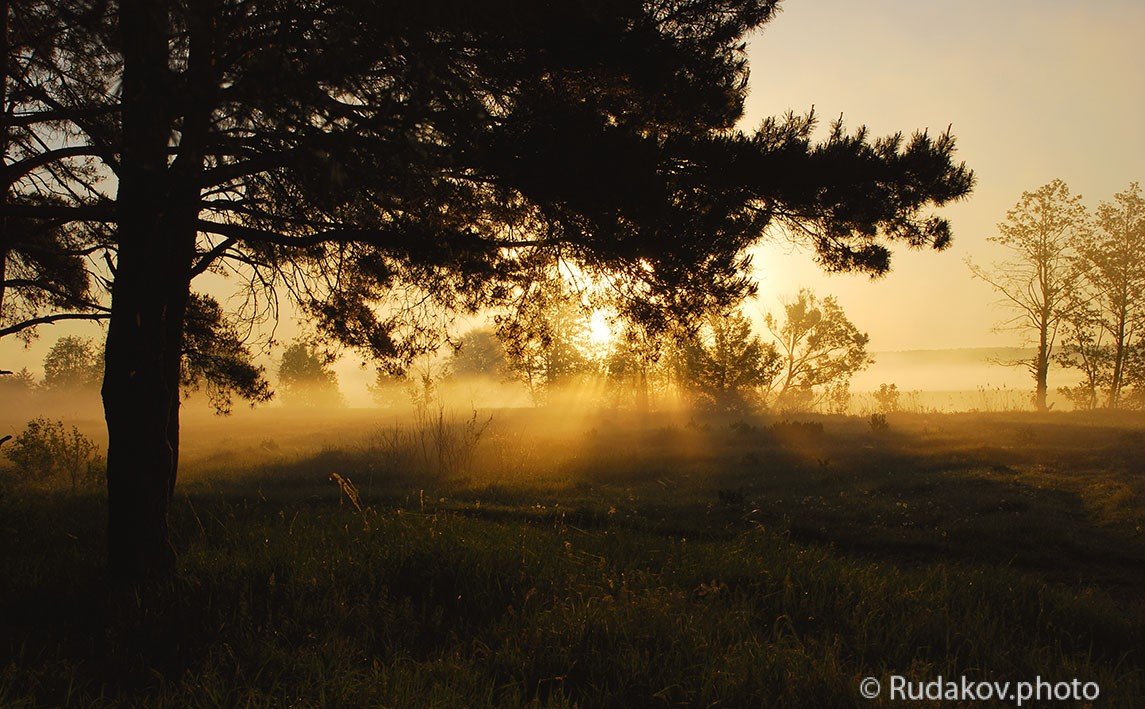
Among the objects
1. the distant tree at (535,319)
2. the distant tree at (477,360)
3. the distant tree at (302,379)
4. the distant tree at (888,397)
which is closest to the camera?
the distant tree at (535,319)

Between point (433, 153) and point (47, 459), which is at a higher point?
point (433, 153)

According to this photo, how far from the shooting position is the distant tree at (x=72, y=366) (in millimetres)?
75500

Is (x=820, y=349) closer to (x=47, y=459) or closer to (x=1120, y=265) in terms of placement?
(x=1120, y=265)

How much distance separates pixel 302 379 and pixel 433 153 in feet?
258

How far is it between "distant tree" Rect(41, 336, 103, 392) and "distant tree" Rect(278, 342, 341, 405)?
66.9 feet

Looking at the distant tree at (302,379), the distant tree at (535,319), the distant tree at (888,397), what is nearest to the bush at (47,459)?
the distant tree at (535,319)

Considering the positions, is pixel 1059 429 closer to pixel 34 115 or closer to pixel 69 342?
pixel 34 115

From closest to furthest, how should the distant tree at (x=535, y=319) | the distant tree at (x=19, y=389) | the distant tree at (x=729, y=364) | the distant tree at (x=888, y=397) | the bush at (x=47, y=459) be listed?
the distant tree at (x=535, y=319) → the bush at (x=47, y=459) → the distant tree at (x=729, y=364) → the distant tree at (x=888, y=397) → the distant tree at (x=19, y=389)

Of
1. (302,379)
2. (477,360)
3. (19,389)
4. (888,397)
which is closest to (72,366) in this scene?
(19,389)

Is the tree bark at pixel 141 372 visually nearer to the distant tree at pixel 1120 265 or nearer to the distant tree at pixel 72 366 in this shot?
the distant tree at pixel 1120 265

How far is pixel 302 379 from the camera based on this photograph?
7556 cm

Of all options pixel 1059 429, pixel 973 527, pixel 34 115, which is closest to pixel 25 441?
pixel 34 115

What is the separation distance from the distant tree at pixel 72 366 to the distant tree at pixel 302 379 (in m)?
20.4

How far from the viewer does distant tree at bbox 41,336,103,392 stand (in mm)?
75500
